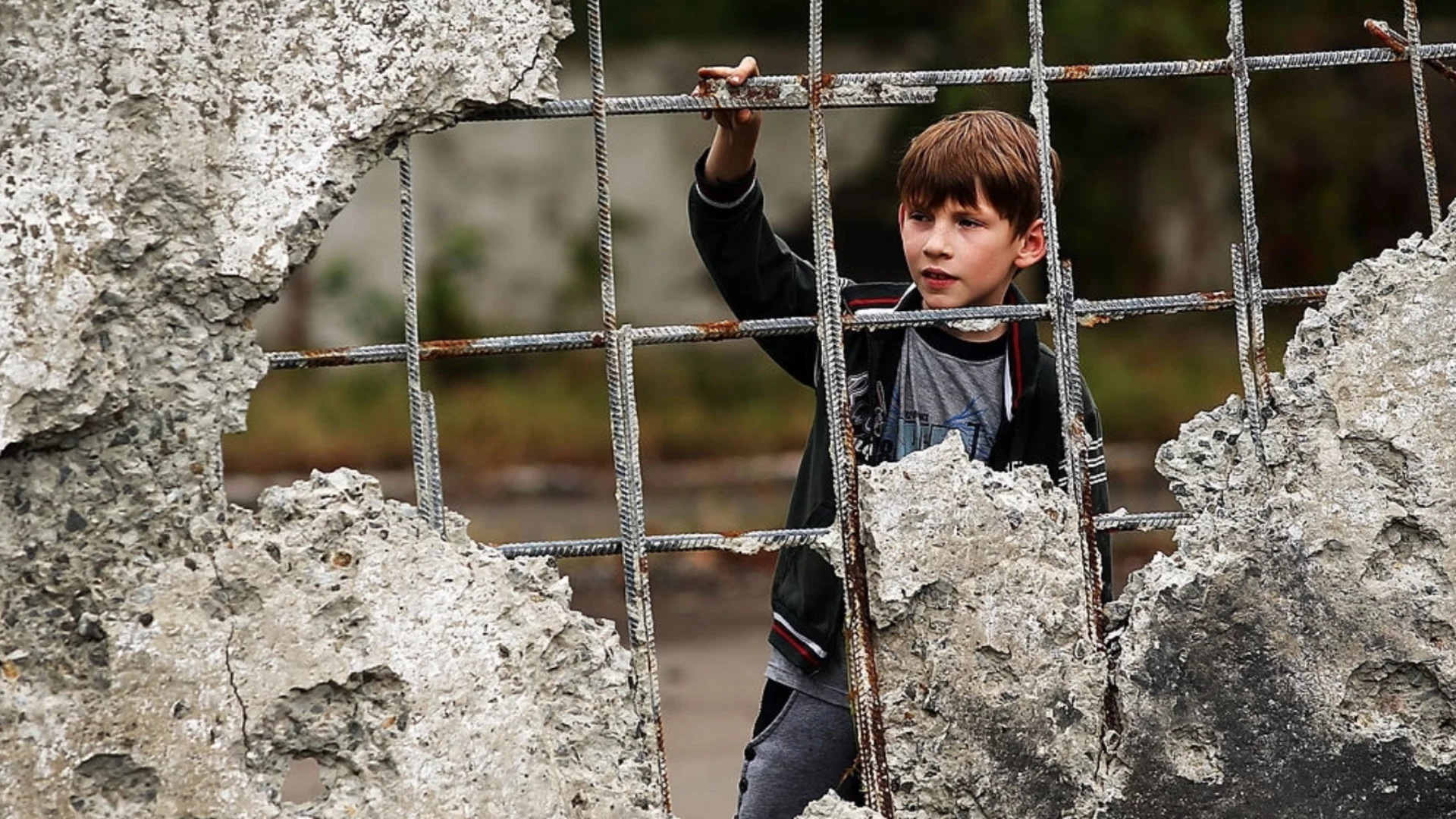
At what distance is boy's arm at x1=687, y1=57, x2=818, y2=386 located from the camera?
6.74 ft

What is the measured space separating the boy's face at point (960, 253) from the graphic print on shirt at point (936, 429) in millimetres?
130

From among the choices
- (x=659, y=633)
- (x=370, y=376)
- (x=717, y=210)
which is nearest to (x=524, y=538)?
(x=659, y=633)

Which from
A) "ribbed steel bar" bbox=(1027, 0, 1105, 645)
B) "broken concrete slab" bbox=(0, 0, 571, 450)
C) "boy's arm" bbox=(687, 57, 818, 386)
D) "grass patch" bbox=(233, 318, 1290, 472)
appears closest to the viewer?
"broken concrete slab" bbox=(0, 0, 571, 450)

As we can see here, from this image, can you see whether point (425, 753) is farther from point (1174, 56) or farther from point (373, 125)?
point (1174, 56)

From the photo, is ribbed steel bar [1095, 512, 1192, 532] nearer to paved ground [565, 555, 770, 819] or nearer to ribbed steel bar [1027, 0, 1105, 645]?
ribbed steel bar [1027, 0, 1105, 645]

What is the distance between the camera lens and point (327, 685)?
176cm

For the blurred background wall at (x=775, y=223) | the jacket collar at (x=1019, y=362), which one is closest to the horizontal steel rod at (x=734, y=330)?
the jacket collar at (x=1019, y=362)

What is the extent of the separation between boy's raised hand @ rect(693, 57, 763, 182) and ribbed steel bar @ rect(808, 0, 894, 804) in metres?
0.08

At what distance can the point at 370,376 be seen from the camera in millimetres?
8289

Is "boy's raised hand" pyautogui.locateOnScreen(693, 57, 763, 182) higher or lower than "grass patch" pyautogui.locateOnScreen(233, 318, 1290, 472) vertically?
lower

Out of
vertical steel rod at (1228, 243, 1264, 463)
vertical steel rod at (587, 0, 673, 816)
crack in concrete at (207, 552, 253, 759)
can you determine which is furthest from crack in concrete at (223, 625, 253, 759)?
vertical steel rod at (1228, 243, 1264, 463)

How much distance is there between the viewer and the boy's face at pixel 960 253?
83.9 inches

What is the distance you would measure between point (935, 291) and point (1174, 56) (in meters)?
6.18

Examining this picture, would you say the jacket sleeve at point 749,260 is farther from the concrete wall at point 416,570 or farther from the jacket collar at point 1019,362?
the concrete wall at point 416,570
